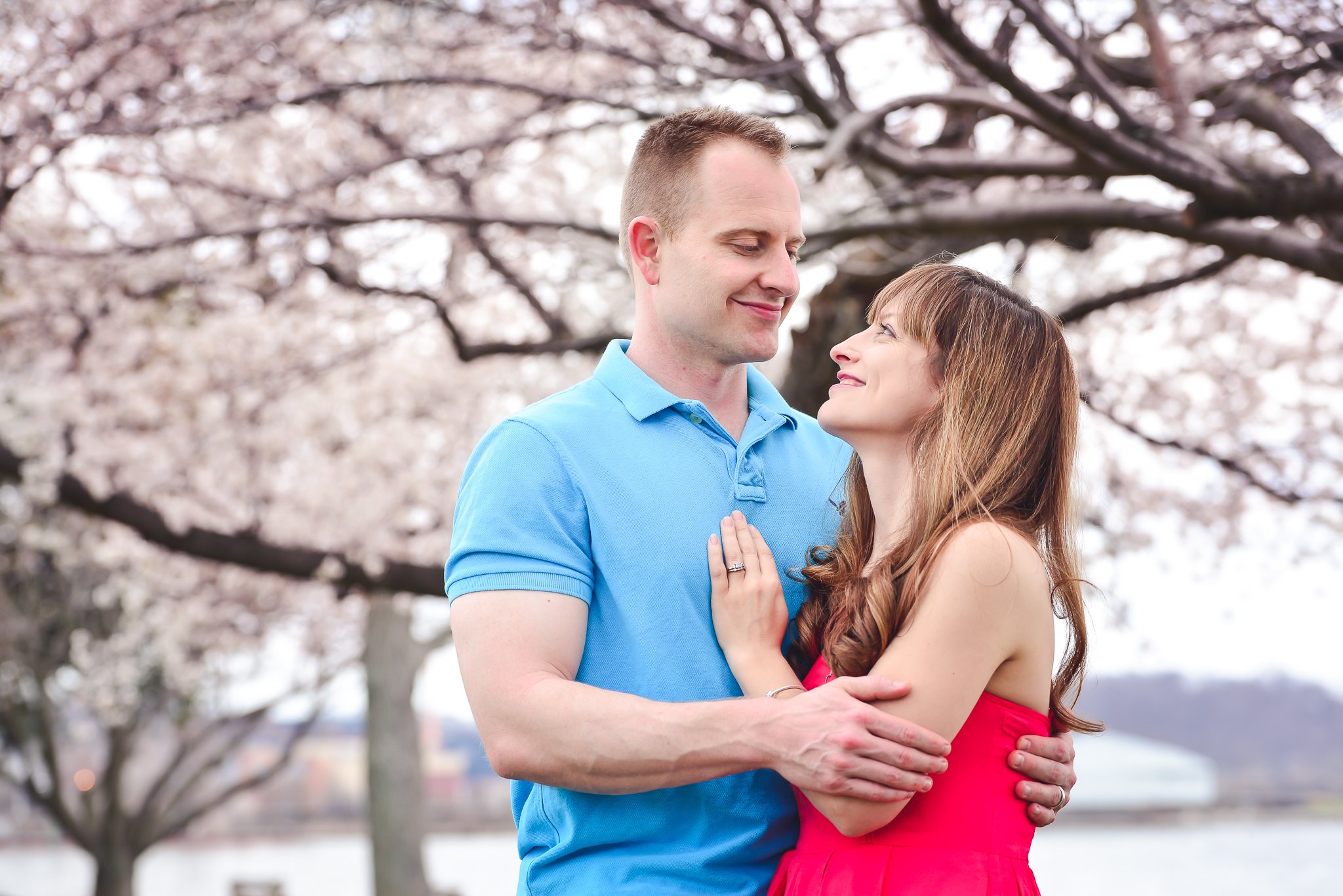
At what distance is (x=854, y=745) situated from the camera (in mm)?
1778

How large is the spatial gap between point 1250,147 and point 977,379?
6137 mm

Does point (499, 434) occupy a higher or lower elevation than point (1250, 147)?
lower

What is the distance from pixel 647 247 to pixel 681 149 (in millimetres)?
199

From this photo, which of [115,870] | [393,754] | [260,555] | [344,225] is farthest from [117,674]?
[344,225]

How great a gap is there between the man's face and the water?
44.3ft

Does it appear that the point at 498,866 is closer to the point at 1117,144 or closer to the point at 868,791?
the point at 1117,144

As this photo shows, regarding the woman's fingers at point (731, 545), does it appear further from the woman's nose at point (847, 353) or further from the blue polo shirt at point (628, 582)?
the woman's nose at point (847, 353)

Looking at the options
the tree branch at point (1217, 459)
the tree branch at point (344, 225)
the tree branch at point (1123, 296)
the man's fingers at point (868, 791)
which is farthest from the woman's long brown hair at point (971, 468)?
the tree branch at point (1217, 459)

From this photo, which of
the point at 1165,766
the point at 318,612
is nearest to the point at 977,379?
the point at 318,612

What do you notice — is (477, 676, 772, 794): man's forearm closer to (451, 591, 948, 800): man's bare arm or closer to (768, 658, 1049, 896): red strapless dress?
(451, 591, 948, 800): man's bare arm

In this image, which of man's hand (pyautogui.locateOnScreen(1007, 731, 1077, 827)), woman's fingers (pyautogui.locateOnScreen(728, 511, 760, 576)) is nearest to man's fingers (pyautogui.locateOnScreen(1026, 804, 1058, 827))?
man's hand (pyautogui.locateOnScreen(1007, 731, 1077, 827))

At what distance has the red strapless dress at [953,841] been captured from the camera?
194cm

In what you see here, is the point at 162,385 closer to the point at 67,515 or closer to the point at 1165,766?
the point at 67,515

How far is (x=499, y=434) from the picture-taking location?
2.15 metres
